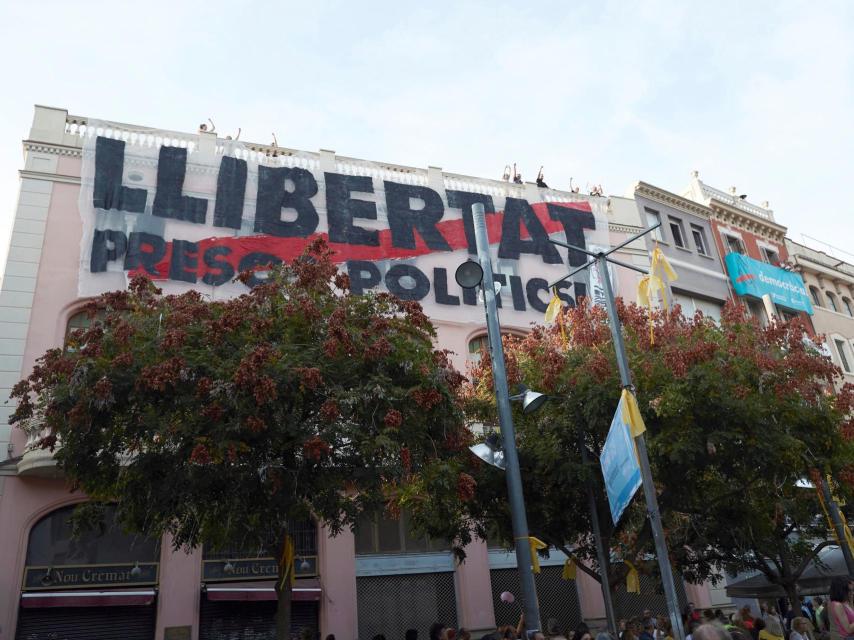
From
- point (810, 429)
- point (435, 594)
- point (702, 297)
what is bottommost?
point (435, 594)

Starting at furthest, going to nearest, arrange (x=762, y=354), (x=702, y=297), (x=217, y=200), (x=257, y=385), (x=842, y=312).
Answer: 1. (x=842, y=312)
2. (x=702, y=297)
3. (x=217, y=200)
4. (x=762, y=354)
5. (x=257, y=385)

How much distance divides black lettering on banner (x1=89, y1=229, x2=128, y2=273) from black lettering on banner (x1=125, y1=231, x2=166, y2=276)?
20 centimetres

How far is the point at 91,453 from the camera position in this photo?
1209cm

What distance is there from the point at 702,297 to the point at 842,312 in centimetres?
1052

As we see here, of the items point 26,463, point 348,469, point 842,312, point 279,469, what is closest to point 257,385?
point 279,469

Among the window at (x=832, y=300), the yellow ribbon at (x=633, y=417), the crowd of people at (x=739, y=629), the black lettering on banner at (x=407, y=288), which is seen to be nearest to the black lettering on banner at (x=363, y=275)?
the black lettering on banner at (x=407, y=288)

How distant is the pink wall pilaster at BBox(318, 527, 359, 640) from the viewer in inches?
698

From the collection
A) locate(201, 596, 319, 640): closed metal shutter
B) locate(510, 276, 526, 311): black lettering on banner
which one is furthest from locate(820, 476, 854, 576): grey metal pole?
locate(201, 596, 319, 640): closed metal shutter

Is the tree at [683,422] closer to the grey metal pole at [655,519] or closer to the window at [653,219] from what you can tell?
the grey metal pole at [655,519]

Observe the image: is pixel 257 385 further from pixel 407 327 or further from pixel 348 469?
pixel 407 327

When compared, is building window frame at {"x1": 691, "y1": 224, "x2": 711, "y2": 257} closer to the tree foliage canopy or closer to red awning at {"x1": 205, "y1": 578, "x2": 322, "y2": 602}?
red awning at {"x1": 205, "y1": 578, "x2": 322, "y2": 602}

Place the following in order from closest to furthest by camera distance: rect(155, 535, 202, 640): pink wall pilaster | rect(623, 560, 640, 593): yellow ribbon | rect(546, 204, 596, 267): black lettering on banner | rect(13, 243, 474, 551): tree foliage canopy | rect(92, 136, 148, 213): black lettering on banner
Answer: rect(13, 243, 474, 551): tree foliage canopy → rect(623, 560, 640, 593): yellow ribbon → rect(155, 535, 202, 640): pink wall pilaster → rect(92, 136, 148, 213): black lettering on banner → rect(546, 204, 596, 267): black lettering on banner

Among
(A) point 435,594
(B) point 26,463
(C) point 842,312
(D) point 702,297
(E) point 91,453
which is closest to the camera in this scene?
(E) point 91,453

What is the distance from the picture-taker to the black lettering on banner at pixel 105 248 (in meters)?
19.2
